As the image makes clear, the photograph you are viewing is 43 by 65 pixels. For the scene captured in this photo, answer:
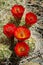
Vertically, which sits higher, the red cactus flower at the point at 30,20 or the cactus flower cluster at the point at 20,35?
the red cactus flower at the point at 30,20

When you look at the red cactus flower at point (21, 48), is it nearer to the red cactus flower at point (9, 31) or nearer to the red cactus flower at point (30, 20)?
the red cactus flower at point (9, 31)

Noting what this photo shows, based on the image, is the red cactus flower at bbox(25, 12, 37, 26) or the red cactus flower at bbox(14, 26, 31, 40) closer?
the red cactus flower at bbox(14, 26, 31, 40)

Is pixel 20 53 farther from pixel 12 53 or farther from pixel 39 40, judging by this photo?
pixel 39 40

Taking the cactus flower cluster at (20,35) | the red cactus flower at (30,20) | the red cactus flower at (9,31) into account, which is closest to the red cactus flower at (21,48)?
the cactus flower cluster at (20,35)

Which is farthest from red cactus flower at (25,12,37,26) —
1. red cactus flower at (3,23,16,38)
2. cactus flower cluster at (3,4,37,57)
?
red cactus flower at (3,23,16,38)

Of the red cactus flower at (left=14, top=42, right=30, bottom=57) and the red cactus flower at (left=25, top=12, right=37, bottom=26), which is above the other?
the red cactus flower at (left=25, top=12, right=37, bottom=26)

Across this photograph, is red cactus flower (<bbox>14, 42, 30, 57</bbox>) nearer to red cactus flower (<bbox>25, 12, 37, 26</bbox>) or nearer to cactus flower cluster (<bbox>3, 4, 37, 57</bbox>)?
cactus flower cluster (<bbox>3, 4, 37, 57</bbox>)

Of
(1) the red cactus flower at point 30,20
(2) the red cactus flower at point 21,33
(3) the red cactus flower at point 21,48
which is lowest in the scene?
(3) the red cactus flower at point 21,48

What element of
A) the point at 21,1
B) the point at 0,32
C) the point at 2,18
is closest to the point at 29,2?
the point at 21,1
